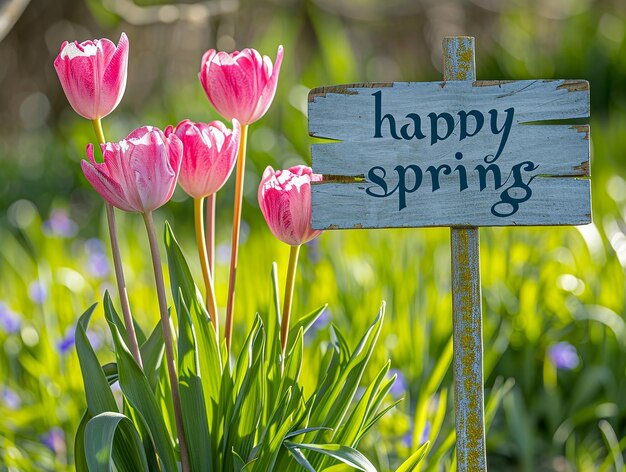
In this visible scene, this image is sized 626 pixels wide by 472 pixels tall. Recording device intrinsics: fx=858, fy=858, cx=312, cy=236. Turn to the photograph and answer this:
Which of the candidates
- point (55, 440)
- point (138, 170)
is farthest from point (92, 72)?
point (55, 440)

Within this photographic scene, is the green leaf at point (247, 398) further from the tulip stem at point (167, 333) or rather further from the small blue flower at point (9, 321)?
the small blue flower at point (9, 321)

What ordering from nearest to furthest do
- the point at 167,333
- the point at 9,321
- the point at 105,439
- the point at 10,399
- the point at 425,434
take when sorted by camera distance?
1. the point at 105,439
2. the point at 167,333
3. the point at 425,434
4. the point at 10,399
5. the point at 9,321

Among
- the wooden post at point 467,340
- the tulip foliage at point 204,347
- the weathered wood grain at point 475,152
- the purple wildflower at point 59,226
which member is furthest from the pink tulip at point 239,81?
the purple wildflower at point 59,226

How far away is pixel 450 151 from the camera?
1156 mm

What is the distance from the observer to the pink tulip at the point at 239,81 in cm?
114

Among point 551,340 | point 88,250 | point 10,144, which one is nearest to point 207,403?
point 551,340

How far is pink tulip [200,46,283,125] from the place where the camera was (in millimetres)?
1139

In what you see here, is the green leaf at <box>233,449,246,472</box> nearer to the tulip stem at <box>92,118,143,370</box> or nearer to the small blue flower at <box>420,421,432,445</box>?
the tulip stem at <box>92,118,143,370</box>

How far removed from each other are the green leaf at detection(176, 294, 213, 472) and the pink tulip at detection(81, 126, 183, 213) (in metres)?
0.15

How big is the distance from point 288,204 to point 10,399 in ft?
3.39

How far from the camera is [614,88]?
4.86 m

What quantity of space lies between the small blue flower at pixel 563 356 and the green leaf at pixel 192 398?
1.05m

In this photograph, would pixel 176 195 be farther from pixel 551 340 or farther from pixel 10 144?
pixel 10 144

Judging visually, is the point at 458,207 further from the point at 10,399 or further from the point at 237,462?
the point at 10,399
